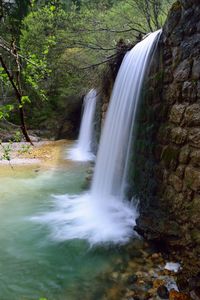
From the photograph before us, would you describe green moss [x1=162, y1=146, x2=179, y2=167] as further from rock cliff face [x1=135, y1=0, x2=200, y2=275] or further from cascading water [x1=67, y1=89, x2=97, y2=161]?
cascading water [x1=67, y1=89, x2=97, y2=161]

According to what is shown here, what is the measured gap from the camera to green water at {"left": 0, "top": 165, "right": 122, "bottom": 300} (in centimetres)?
377

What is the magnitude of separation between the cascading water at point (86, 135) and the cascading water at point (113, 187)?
4894 mm

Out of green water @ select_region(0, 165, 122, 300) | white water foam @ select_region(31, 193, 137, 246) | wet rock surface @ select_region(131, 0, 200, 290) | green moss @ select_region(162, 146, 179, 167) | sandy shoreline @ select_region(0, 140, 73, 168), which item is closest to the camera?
green water @ select_region(0, 165, 122, 300)

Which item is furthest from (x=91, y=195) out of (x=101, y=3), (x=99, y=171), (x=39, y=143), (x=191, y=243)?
(x=101, y=3)

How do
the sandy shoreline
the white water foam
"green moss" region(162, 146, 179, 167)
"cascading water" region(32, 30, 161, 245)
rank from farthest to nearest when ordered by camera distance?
the sandy shoreline < "cascading water" region(32, 30, 161, 245) < the white water foam < "green moss" region(162, 146, 179, 167)

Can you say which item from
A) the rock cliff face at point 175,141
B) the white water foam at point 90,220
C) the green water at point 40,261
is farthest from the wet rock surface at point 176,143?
the green water at point 40,261

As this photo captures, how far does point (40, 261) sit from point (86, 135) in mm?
11238

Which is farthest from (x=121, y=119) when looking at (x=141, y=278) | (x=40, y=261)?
(x=141, y=278)

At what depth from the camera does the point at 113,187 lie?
7.14 meters

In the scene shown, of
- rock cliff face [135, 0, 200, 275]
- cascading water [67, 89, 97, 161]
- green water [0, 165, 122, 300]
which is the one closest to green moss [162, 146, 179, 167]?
rock cliff face [135, 0, 200, 275]

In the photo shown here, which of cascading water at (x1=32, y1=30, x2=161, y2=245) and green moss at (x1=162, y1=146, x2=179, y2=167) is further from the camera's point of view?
cascading water at (x1=32, y1=30, x2=161, y2=245)

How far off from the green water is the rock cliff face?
1001 mm

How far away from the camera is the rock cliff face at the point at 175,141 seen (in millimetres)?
4145

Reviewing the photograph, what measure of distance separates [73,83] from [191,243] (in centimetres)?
1341
